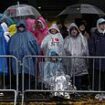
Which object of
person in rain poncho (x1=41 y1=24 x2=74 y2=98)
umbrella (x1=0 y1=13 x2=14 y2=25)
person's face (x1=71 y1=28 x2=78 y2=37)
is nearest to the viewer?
person in rain poncho (x1=41 y1=24 x2=74 y2=98)

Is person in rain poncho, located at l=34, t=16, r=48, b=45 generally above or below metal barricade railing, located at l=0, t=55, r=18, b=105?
above

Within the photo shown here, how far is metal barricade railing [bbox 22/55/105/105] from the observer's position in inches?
544

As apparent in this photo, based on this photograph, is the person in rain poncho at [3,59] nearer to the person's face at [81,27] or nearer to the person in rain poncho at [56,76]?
the person in rain poncho at [56,76]

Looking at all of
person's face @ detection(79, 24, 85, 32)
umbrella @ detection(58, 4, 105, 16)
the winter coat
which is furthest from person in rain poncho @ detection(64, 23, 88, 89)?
umbrella @ detection(58, 4, 105, 16)

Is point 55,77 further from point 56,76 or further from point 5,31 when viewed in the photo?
point 5,31

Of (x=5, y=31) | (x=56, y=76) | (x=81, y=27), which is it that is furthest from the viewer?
(x=81, y=27)

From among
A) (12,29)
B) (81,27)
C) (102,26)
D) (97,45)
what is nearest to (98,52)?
(97,45)

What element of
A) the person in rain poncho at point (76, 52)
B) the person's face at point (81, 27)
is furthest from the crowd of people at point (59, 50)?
the person's face at point (81, 27)

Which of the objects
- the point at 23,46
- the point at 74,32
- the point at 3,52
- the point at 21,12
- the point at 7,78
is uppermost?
the point at 21,12

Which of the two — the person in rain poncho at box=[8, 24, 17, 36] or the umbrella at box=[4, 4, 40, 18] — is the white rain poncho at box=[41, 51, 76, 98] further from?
the umbrella at box=[4, 4, 40, 18]

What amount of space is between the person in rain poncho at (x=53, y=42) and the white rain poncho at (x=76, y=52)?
14cm

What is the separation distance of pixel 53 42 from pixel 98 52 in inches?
41.2

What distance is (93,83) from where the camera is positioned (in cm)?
1400

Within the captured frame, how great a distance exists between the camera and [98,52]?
556 inches
